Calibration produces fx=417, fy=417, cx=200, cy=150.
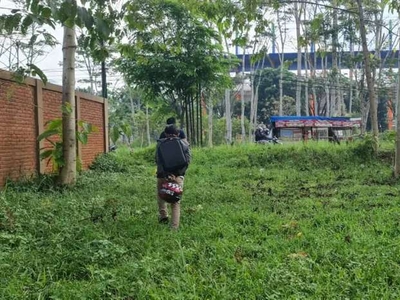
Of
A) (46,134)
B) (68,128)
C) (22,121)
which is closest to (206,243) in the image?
(68,128)

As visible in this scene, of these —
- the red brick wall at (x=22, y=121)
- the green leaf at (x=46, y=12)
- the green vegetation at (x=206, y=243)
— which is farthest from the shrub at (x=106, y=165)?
the green leaf at (x=46, y=12)

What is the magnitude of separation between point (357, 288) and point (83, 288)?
6.31 feet

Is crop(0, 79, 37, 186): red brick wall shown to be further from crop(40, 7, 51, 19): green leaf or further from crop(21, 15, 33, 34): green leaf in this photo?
crop(40, 7, 51, 19): green leaf

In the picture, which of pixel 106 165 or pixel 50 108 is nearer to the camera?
pixel 50 108

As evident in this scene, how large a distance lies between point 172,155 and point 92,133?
693cm

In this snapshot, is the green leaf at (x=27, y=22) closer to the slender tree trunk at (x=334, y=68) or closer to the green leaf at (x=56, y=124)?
the green leaf at (x=56, y=124)

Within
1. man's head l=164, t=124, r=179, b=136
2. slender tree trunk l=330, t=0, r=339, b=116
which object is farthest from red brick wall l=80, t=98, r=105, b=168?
slender tree trunk l=330, t=0, r=339, b=116

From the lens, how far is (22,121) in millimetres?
7496

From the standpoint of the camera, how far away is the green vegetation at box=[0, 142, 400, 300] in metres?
2.94

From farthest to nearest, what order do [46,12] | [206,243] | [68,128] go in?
[68,128]
[206,243]
[46,12]

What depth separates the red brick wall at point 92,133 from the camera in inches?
418

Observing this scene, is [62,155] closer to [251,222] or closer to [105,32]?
[251,222]

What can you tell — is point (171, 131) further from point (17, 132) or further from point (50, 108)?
point (50, 108)

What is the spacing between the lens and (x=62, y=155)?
292 inches
